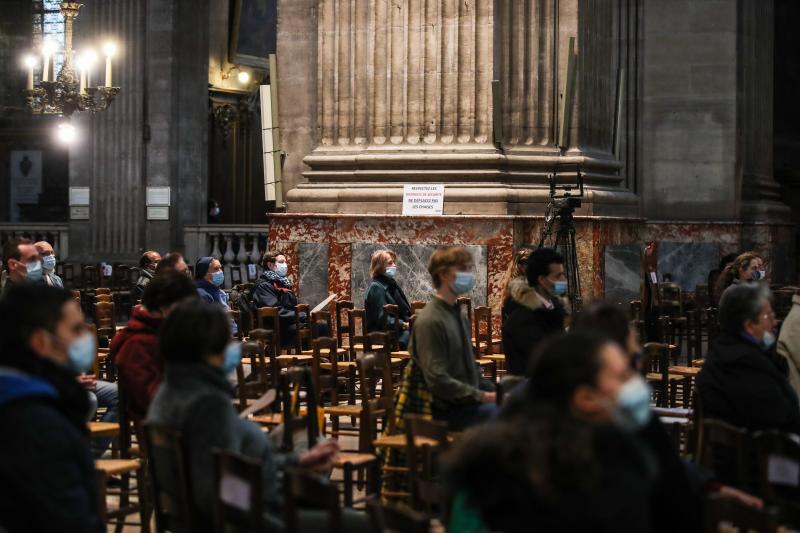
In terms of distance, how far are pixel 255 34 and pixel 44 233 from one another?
559cm

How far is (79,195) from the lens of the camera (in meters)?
24.2

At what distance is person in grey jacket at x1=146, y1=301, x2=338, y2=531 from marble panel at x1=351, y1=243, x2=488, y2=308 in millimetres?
7641

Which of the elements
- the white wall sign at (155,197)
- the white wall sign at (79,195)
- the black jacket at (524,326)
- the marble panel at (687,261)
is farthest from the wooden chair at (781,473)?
the white wall sign at (79,195)

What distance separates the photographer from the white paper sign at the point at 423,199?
1326 centimetres

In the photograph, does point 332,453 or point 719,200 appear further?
point 719,200

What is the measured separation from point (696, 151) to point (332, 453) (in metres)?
16.3

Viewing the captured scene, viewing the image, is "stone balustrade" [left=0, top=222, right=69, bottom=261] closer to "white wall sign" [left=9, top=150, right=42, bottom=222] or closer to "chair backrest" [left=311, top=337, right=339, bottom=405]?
"white wall sign" [left=9, top=150, right=42, bottom=222]

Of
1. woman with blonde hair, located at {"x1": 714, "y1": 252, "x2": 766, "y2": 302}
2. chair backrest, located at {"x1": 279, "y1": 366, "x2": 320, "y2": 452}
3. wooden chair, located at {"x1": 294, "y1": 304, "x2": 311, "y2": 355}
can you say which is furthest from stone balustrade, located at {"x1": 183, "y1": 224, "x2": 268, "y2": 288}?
chair backrest, located at {"x1": 279, "y1": 366, "x2": 320, "y2": 452}

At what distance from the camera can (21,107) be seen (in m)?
30.7

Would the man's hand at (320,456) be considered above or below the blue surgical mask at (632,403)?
below

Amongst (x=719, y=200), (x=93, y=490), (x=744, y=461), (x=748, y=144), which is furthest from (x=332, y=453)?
(x=748, y=144)

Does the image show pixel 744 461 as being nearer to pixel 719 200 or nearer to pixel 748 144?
pixel 719 200

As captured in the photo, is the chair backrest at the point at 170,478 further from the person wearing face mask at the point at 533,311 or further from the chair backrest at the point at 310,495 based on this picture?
the person wearing face mask at the point at 533,311

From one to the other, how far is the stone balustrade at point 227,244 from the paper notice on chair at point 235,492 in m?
18.6
